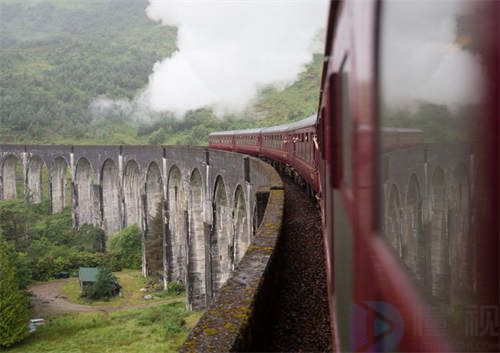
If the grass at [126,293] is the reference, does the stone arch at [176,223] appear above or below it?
above

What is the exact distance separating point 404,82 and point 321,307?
2.95m

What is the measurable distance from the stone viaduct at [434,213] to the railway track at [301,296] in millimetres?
2205

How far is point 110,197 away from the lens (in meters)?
28.1

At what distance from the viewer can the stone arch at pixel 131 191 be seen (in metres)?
24.9

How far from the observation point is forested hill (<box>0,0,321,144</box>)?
55.9m

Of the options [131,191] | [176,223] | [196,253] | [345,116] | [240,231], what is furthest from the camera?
[131,191]

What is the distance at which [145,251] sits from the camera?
25.0 m

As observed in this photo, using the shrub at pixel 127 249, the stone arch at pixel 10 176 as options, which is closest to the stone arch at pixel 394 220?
the shrub at pixel 127 249

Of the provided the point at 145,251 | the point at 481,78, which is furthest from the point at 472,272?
the point at 145,251

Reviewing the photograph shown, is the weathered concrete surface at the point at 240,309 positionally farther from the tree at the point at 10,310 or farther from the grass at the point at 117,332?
the tree at the point at 10,310

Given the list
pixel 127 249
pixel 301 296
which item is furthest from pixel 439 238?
pixel 127 249

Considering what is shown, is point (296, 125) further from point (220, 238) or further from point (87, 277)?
point (87, 277)

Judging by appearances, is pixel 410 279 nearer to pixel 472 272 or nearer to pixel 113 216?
pixel 472 272

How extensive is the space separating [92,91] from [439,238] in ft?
247
